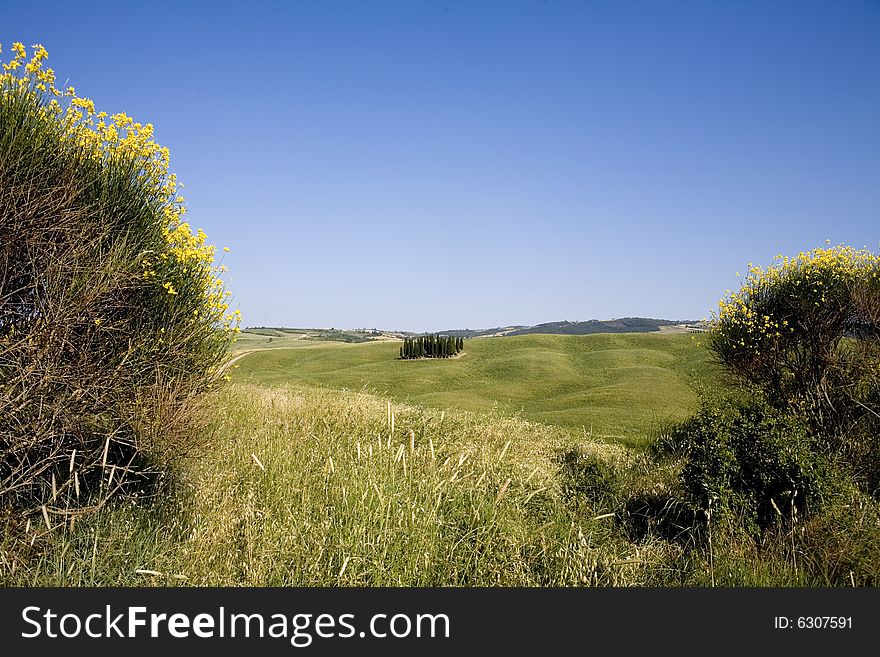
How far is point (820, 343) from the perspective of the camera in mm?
11047

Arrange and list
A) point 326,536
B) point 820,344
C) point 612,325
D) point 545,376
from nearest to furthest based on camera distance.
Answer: point 326,536
point 820,344
point 545,376
point 612,325

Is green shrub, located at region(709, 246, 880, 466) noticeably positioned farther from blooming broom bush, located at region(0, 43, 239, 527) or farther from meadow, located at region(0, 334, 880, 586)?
blooming broom bush, located at region(0, 43, 239, 527)

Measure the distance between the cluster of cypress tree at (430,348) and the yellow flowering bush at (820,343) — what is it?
3546 centimetres

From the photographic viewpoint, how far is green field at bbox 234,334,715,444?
20641 mm

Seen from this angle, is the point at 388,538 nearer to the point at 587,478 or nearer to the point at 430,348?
the point at 587,478

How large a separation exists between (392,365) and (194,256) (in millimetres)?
35502

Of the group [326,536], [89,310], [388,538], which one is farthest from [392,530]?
[89,310]

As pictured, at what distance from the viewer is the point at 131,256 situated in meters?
6.45

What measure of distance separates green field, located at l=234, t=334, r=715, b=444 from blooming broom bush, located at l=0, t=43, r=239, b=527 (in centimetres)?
505

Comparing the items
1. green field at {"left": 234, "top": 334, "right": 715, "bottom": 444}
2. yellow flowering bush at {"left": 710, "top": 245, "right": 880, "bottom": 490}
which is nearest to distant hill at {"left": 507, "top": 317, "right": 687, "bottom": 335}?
green field at {"left": 234, "top": 334, "right": 715, "bottom": 444}

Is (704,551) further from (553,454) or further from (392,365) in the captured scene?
(392,365)

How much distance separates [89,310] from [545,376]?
31.8 m

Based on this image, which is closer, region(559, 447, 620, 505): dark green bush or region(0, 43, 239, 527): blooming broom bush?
region(0, 43, 239, 527): blooming broom bush

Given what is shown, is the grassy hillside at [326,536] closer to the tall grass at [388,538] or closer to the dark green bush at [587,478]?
the tall grass at [388,538]
